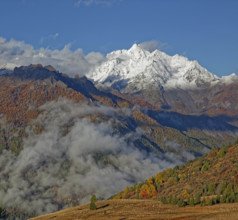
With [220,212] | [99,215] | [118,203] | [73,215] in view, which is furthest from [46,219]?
[220,212]

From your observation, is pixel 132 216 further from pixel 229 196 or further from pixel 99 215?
pixel 229 196

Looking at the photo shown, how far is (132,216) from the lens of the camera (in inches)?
5650

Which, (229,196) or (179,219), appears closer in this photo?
(179,219)

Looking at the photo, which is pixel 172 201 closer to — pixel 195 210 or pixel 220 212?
pixel 195 210

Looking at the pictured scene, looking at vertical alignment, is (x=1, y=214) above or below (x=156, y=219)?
above

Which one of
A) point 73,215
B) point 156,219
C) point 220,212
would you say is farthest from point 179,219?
point 73,215

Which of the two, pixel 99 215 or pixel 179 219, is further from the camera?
pixel 99 215

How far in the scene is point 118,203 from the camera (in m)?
184

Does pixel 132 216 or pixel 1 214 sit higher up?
pixel 1 214

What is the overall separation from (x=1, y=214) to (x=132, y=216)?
48845 mm

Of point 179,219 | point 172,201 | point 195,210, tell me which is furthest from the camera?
point 172,201

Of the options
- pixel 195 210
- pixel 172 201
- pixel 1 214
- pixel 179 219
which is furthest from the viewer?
pixel 172 201

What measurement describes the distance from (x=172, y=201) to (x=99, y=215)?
3901 centimetres

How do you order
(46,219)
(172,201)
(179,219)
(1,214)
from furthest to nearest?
(172,201) < (46,219) < (1,214) < (179,219)
